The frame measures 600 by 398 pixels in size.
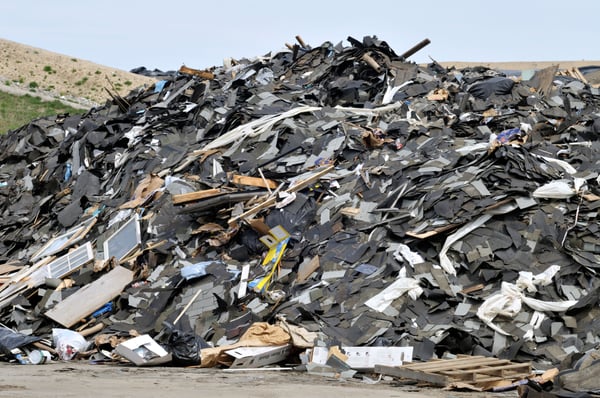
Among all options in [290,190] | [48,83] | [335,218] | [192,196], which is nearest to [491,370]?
[335,218]

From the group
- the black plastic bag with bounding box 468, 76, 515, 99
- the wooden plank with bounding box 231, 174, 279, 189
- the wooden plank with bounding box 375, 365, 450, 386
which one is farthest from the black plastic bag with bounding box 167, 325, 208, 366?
the black plastic bag with bounding box 468, 76, 515, 99

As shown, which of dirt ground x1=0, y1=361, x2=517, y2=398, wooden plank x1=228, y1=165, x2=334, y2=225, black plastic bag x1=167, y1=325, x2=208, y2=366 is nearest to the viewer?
dirt ground x1=0, y1=361, x2=517, y2=398

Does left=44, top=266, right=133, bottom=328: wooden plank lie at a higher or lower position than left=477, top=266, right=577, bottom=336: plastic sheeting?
higher

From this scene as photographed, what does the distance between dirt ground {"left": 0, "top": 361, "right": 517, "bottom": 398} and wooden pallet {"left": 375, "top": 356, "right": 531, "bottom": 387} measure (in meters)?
0.15

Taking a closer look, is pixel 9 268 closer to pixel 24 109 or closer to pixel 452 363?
pixel 452 363

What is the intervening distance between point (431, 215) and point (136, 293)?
4.31m

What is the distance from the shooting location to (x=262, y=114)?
1516 cm

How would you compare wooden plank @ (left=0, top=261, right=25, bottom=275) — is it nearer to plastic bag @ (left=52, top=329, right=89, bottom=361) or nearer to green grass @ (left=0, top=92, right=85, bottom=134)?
plastic bag @ (left=52, top=329, right=89, bottom=361)

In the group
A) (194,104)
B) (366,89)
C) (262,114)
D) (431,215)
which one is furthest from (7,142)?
(431,215)

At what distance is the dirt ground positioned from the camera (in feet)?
22.2

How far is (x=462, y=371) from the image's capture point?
822cm

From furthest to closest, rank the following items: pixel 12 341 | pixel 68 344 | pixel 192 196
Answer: pixel 192 196, pixel 68 344, pixel 12 341

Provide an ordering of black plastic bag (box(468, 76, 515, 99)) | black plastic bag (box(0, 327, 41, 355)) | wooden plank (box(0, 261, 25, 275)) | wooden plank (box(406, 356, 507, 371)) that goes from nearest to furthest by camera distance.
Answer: wooden plank (box(406, 356, 507, 371)) < black plastic bag (box(0, 327, 41, 355)) < wooden plank (box(0, 261, 25, 275)) < black plastic bag (box(468, 76, 515, 99))

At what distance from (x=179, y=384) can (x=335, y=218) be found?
4556 millimetres
